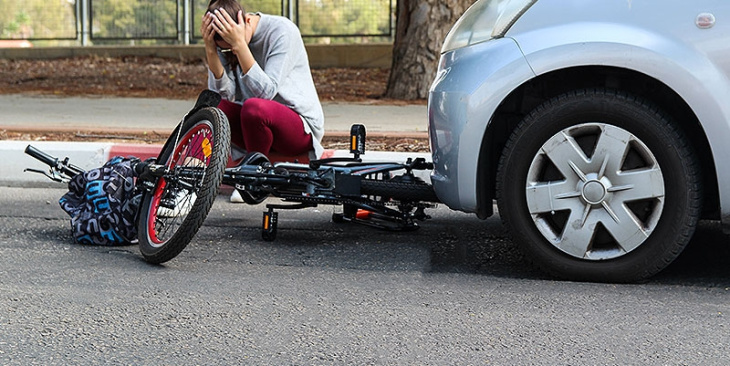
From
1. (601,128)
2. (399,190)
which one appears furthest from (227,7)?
(601,128)

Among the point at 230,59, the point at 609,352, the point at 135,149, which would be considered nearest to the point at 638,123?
the point at 609,352

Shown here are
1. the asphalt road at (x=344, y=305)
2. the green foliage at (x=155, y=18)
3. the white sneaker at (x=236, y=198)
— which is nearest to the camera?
Answer: the asphalt road at (x=344, y=305)

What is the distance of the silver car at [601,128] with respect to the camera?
12.8 ft

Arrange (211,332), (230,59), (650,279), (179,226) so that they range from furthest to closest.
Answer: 1. (230,59)
2. (179,226)
3. (650,279)
4. (211,332)

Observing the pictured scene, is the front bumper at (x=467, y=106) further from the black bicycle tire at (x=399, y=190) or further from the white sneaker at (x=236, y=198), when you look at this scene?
the white sneaker at (x=236, y=198)

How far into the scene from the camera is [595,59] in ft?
13.1

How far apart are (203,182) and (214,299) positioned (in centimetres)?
63

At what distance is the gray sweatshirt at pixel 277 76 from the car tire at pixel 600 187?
166cm

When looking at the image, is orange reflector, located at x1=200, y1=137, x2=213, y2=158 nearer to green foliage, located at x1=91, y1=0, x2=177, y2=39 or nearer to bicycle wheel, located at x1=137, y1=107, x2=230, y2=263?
bicycle wheel, located at x1=137, y1=107, x2=230, y2=263

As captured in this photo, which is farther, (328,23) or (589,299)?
(328,23)

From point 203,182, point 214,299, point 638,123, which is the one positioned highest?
point 638,123

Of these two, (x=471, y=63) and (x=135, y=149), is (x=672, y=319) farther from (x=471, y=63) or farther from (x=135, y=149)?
(x=135, y=149)

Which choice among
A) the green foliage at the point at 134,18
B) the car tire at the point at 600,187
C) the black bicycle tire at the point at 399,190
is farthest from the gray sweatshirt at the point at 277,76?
the green foliage at the point at 134,18

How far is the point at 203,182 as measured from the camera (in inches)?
170
